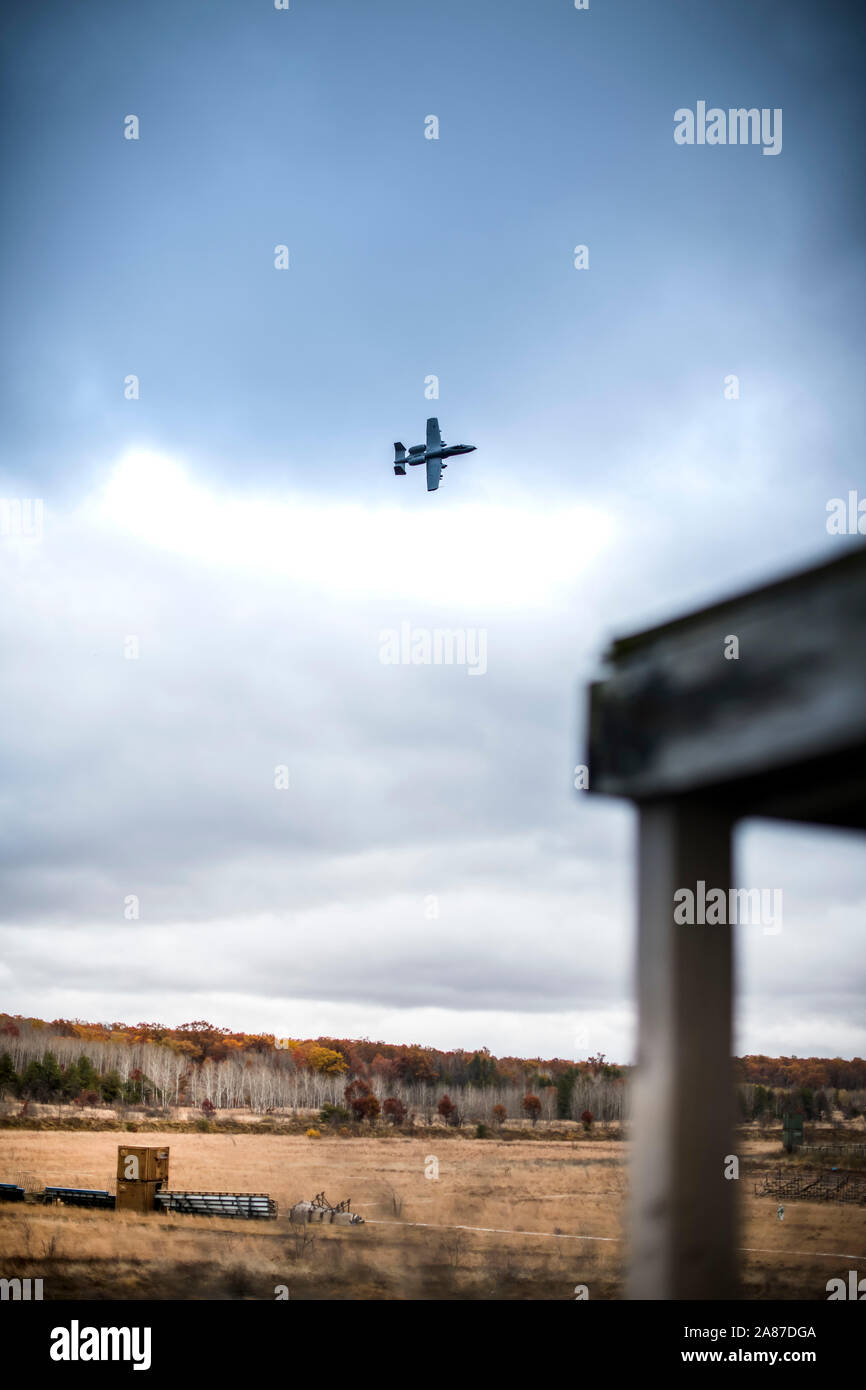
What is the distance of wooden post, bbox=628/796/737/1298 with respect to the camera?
1.58m

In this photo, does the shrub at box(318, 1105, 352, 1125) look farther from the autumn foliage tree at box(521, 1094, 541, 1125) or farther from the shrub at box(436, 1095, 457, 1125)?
the autumn foliage tree at box(521, 1094, 541, 1125)

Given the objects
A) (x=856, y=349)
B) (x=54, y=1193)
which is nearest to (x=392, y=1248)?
(x=54, y=1193)

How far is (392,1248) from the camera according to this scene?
84.8 feet

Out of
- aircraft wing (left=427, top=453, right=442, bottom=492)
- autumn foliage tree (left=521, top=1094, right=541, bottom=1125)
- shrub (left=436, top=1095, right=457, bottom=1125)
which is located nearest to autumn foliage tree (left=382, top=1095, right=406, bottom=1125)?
shrub (left=436, top=1095, right=457, bottom=1125)

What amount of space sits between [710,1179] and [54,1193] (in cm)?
3003

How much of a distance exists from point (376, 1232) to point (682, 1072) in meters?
30.2

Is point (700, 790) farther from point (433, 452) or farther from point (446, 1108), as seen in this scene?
point (446, 1108)

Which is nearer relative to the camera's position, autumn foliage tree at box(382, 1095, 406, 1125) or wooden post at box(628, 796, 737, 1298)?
wooden post at box(628, 796, 737, 1298)

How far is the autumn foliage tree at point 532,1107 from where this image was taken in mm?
52688

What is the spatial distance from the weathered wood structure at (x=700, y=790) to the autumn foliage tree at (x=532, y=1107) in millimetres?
55287

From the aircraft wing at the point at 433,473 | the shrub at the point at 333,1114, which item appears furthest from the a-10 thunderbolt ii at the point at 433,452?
the shrub at the point at 333,1114

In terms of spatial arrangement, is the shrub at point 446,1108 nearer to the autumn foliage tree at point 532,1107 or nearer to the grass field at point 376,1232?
the autumn foliage tree at point 532,1107

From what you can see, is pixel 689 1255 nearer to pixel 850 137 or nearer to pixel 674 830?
pixel 674 830

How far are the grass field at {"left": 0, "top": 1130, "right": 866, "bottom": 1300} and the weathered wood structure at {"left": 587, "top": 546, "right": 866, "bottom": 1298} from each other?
1067 centimetres
